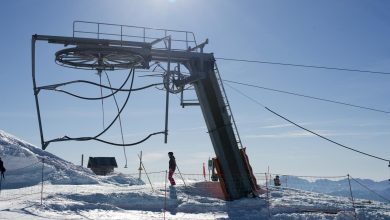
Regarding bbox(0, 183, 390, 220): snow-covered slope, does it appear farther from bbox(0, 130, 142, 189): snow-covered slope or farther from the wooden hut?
the wooden hut

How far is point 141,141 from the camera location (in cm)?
1700

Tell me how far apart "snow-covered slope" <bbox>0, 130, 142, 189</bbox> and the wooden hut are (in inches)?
121

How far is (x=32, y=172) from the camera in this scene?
145 ft

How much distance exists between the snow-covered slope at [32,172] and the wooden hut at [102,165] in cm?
308

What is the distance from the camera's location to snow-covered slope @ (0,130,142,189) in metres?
39.8

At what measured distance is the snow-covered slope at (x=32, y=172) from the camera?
3975cm

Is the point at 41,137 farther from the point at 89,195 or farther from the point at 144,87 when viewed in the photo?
the point at 89,195

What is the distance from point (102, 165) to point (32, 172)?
12393 millimetres

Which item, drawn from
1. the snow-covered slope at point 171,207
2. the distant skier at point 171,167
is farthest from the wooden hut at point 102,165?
the snow-covered slope at point 171,207

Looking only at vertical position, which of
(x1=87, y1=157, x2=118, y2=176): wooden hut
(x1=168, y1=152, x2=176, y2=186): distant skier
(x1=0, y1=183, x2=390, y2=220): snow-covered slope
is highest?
(x1=87, y1=157, x2=118, y2=176): wooden hut

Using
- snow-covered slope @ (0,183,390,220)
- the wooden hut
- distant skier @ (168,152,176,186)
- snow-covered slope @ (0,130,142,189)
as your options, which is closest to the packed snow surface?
snow-covered slope @ (0,183,390,220)

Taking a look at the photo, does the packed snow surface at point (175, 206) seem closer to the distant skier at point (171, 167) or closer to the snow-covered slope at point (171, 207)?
the snow-covered slope at point (171, 207)

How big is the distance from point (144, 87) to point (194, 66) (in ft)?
17.3

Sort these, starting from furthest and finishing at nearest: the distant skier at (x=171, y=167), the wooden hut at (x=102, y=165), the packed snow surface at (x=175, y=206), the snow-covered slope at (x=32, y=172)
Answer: the wooden hut at (x=102, y=165)
the snow-covered slope at (x=32, y=172)
the distant skier at (x=171, y=167)
the packed snow surface at (x=175, y=206)
